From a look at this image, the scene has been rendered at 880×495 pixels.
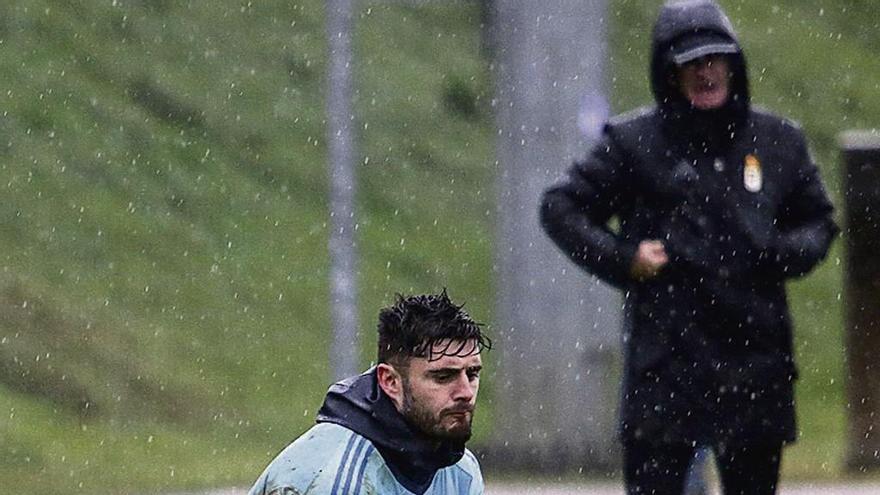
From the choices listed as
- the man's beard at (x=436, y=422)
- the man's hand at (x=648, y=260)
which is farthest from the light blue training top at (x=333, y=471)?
the man's hand at (x=648, y=260)

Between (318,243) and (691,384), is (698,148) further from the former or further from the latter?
(318,243)

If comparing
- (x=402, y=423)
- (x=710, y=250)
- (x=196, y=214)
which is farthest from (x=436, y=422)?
(x=196, y=214)

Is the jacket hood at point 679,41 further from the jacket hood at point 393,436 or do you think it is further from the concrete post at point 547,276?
the concrete post at point 547,276

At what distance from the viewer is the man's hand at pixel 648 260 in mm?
8477

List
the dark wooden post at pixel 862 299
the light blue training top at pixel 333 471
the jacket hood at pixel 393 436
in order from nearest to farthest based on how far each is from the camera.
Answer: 1. the light blue training top at pixel 333 471
2. the jacket hood at pixel 393 436
3. the dark wooden post at pixel 862 299

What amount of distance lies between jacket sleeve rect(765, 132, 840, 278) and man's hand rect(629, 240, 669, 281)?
12.4 inches

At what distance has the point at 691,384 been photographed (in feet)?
28.3

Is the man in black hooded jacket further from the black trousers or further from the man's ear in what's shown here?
the man's ear

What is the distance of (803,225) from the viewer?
28.3ft

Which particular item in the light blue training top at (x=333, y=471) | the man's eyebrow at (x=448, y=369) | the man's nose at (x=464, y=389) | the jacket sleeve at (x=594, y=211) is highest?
the jacket sleeve at (x=594, y=211)

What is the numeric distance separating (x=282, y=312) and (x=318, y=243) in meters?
Result: 0.97

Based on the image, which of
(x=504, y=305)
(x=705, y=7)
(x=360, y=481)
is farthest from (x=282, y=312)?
(x=360, y=481)

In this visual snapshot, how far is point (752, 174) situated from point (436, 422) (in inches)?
109

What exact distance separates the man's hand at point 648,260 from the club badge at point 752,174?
0.32m
